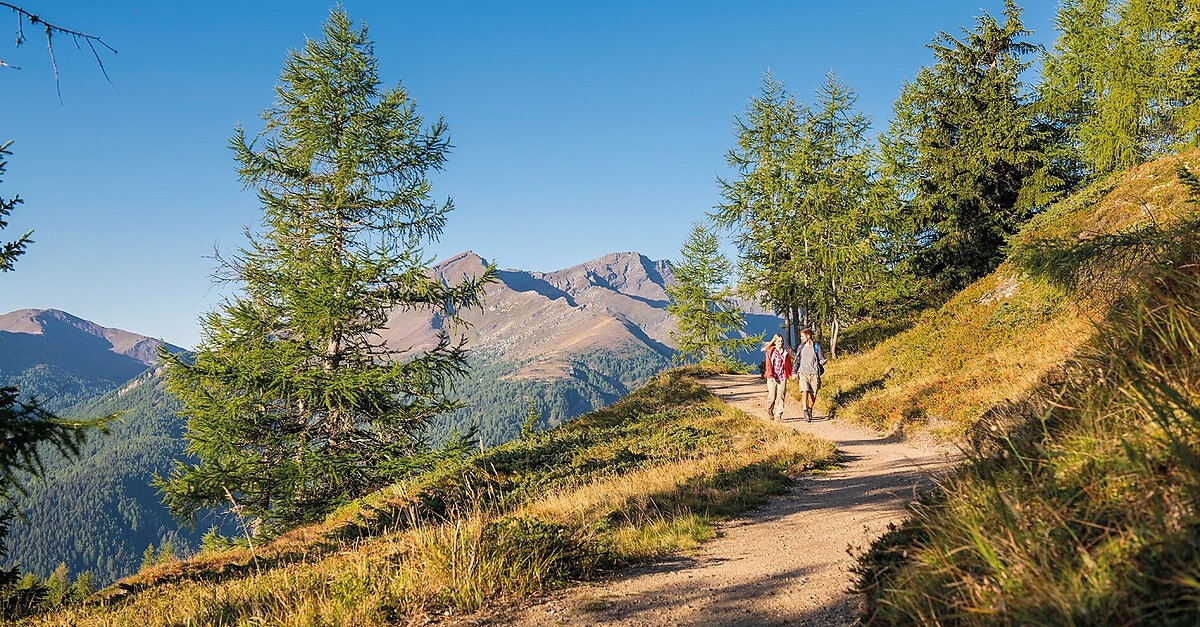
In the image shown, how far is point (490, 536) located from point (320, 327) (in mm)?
11040

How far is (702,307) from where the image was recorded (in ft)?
137

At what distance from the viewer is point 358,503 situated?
13500mm

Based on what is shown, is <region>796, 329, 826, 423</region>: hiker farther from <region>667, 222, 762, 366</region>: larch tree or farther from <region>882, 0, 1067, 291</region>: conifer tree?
<region>667, 222, 762, 366</region>: larch tree

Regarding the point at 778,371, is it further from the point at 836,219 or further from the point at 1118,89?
the point at 1118,89

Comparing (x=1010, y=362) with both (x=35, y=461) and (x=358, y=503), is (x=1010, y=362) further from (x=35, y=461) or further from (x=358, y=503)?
(x=35, y=461)

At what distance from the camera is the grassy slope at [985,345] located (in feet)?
40.7

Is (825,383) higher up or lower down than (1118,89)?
lower down

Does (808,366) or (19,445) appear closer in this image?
(19,445)

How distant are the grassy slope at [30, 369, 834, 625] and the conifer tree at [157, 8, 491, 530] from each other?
200 cm

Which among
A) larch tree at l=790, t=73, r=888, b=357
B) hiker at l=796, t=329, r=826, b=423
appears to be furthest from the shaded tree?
larch tree at l=790, t=73, r=888, b=357

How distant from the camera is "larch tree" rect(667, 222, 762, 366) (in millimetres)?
41125

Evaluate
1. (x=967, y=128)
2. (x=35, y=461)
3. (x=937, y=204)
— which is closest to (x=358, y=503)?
(x=35, y=461)

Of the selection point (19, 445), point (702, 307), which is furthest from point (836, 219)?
point (19, 445)

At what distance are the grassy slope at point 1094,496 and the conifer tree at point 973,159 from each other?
2407 centimetres
